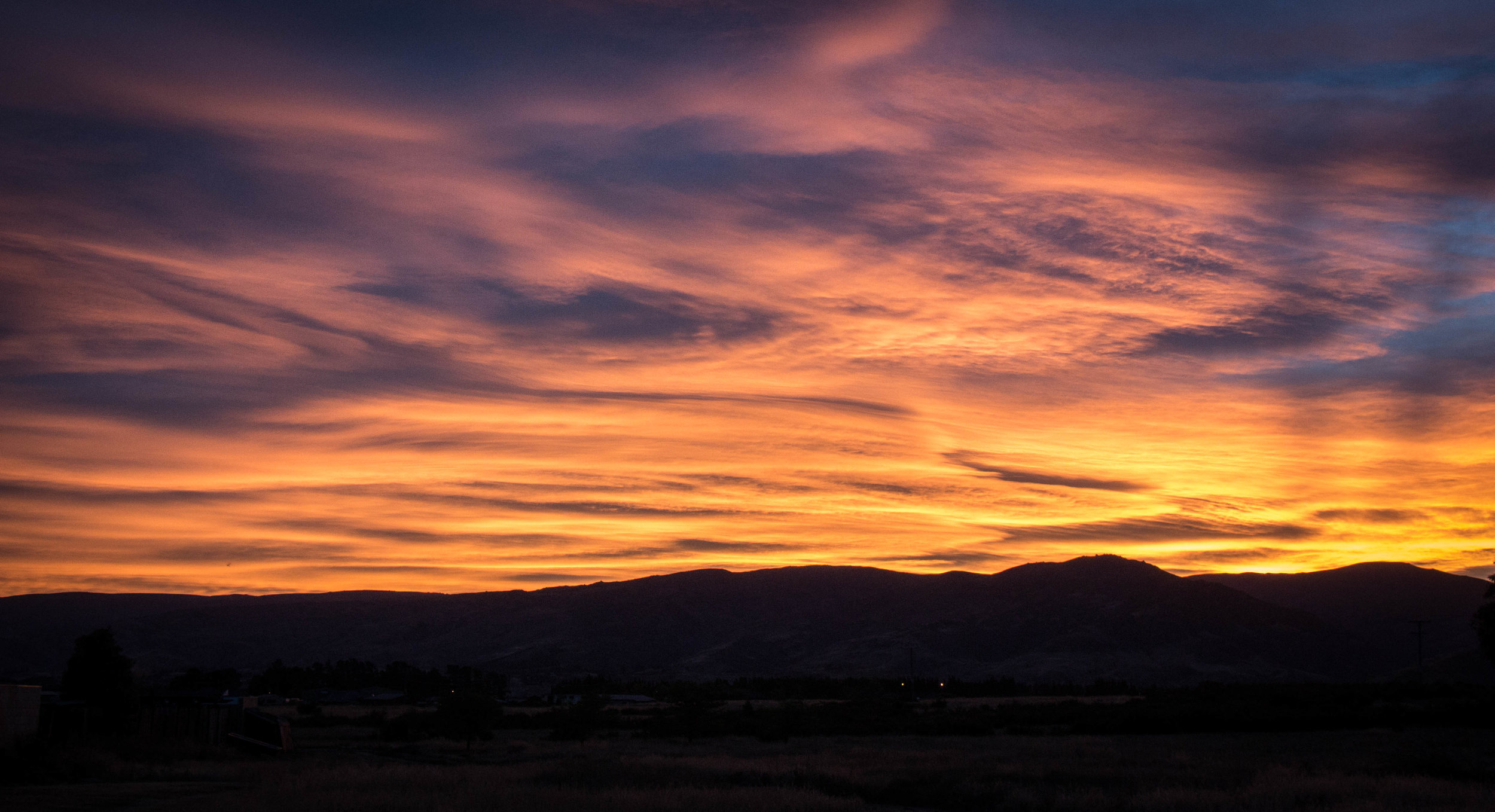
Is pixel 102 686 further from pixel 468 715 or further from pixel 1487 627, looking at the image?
pixel 1487 627

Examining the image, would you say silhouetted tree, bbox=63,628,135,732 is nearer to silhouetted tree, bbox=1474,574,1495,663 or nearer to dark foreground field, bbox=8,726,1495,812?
dark foreground field, bbox=8,726,1495,812

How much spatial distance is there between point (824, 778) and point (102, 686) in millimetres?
28958

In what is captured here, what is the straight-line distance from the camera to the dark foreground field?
24141mm

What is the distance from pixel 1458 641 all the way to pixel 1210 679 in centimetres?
6239

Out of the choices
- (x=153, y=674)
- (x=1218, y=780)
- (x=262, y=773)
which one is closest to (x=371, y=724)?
(x=262, y=773)

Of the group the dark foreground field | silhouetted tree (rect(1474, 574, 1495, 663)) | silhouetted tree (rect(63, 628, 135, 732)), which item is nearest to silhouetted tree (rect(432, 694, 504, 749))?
the dark foreground field

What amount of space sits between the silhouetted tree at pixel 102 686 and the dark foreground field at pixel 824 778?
3.79 meters

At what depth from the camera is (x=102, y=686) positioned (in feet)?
134

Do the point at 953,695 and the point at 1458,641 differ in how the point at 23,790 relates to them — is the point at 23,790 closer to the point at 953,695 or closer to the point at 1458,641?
the point at 953,695

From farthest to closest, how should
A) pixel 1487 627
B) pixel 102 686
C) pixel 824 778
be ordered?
pixel 1487 627 < pixel 102 686 < pixel 824 778

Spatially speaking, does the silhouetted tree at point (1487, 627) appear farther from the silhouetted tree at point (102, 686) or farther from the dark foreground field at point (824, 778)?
the silhouetted tree at point (102, 686)

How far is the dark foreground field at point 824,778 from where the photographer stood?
2414cm

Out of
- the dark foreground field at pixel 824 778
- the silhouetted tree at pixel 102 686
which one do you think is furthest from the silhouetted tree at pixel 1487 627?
the silhouetted tree at pixel 102 686

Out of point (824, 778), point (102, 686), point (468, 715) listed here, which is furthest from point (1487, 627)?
point (102, 686)
